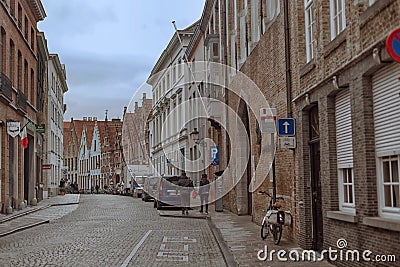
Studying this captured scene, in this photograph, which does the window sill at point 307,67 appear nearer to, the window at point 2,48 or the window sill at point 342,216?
the window sill at point 342,216

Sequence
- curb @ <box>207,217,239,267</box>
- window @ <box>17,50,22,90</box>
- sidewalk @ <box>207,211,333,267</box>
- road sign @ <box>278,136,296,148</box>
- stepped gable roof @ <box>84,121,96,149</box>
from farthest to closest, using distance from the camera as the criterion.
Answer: stepped gable roof @ <box>84,121,96,149</box>
window @ <box>17,50,22,90</box>
road sign @ <box>278,136,296,148</box>
curb @ <box>207,217,239,267</box>
sidewalk @ <box>207,211,333,267</box>

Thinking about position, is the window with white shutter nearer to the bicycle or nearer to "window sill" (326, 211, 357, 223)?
"window sill" (326, 211, 357, 223)

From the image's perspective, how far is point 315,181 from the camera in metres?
13.4

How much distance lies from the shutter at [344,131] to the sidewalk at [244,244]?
1987mm

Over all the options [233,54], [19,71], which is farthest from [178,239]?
[19,71]

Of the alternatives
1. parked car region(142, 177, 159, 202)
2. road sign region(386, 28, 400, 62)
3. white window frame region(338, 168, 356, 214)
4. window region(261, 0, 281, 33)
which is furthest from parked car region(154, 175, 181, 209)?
road sign region(386, 28, 400, 62)

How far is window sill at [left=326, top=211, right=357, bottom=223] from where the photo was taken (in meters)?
10.1

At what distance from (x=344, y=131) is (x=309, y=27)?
11.1ft

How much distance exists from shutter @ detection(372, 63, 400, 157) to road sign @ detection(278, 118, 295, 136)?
15.5 ft

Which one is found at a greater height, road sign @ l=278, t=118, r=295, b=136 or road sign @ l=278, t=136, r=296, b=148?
road sign @ l=278, t=118, r=295, b=136

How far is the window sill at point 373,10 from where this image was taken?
855 centimetres

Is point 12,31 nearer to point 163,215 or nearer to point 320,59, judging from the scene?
point 163,215

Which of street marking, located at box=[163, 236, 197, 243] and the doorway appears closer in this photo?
the doorway

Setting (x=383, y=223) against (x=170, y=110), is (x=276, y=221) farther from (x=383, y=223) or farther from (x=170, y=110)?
(x=170, y=110)
